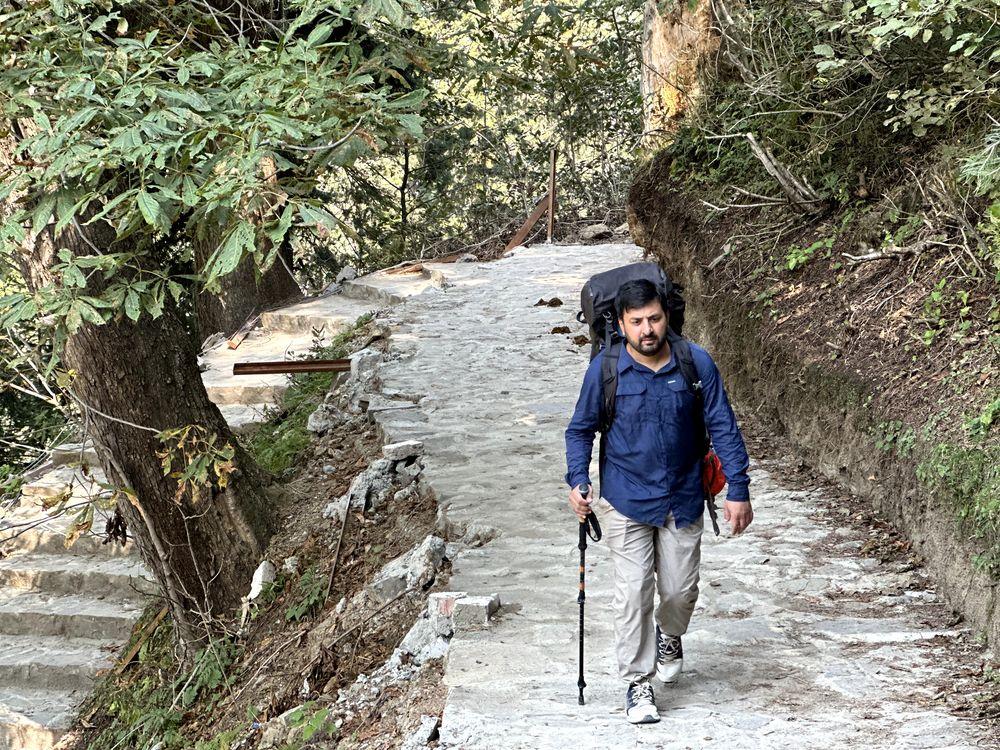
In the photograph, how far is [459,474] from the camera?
7.88 metres

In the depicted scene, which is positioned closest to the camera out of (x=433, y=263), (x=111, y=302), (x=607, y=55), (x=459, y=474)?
(x=111, y=302)

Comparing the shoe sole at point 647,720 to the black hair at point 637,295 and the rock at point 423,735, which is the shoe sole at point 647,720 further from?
the black hair at point 637,295

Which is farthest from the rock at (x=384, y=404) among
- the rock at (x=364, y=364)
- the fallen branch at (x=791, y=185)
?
the fallen branch at (x=791, y=185)

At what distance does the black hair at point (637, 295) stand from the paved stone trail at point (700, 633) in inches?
65.9

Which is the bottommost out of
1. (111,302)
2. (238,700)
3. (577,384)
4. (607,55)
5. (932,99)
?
(238,700)

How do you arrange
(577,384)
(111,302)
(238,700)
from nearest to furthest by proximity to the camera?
(111,302)
(238,700)
(577,384)

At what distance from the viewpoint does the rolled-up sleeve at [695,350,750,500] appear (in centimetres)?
423

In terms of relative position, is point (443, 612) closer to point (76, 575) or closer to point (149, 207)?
point (149, 207)

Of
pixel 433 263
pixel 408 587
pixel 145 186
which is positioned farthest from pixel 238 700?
pixel 433 263

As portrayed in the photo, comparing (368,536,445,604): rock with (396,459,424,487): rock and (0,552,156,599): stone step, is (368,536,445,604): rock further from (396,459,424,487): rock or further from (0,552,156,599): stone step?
(0,552,156,599): stone step

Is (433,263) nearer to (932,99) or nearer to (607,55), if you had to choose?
(607,55)

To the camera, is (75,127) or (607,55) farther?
(607,55)

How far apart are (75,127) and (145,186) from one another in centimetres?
42

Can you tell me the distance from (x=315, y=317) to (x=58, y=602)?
591 centimetres
